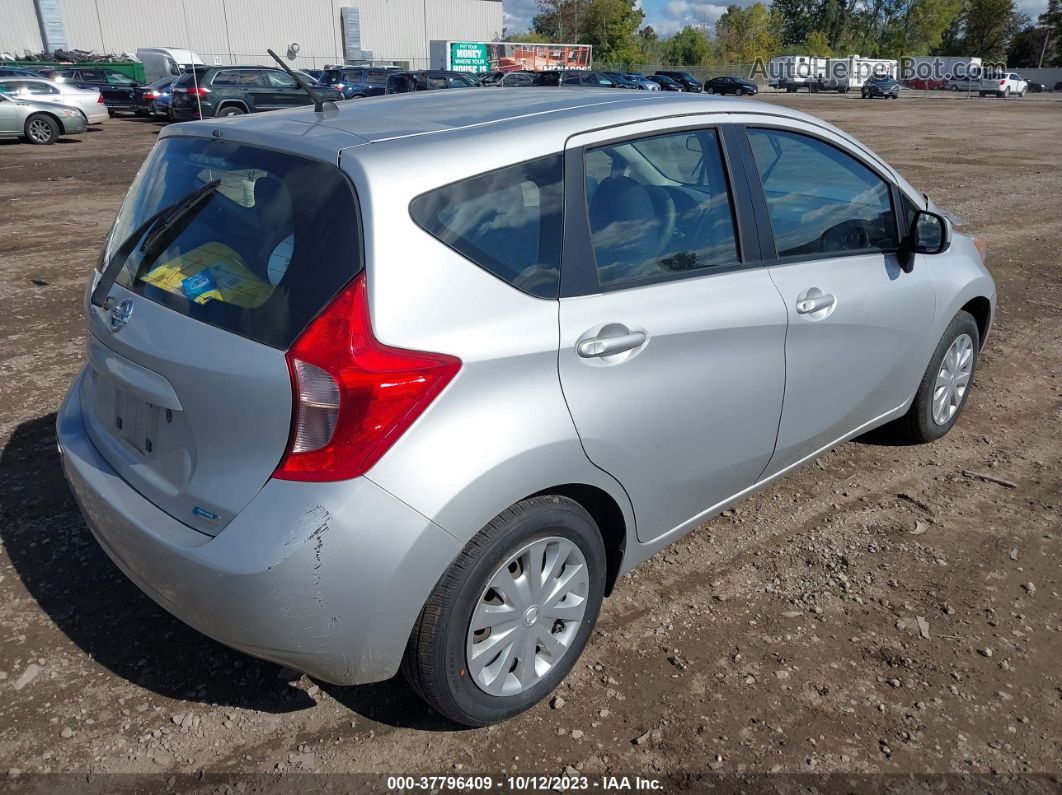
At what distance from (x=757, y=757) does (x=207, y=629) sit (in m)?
1.65

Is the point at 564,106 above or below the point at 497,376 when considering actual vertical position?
above

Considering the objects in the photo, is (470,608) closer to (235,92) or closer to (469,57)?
(235,92)

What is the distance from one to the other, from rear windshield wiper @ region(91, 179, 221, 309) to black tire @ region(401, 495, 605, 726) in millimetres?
1324

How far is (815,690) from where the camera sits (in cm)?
276

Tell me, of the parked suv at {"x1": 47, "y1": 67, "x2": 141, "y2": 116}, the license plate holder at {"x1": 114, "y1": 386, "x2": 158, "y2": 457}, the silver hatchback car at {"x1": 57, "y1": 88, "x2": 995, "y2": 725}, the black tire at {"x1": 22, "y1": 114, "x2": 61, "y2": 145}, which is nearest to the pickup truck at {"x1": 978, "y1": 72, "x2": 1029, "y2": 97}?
the parked suv at {"x1": 47, "y1": 67, "x2": 141, "y2": 116}

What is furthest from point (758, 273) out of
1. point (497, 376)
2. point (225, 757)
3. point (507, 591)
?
point (225, 757)

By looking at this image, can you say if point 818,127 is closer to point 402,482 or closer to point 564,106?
point 564,106

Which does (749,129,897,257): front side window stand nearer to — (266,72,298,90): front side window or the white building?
(266,72,298,90): front side window

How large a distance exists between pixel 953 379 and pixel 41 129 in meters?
21.2

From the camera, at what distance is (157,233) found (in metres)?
2.60

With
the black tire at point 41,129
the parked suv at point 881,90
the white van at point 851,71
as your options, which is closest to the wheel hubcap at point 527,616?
the black tire at point 41,129

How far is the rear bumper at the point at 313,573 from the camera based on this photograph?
6.77 feet

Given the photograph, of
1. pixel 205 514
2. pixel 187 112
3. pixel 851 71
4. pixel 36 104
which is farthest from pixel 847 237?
pixel 851 71

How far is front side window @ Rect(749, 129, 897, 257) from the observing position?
3182mm
